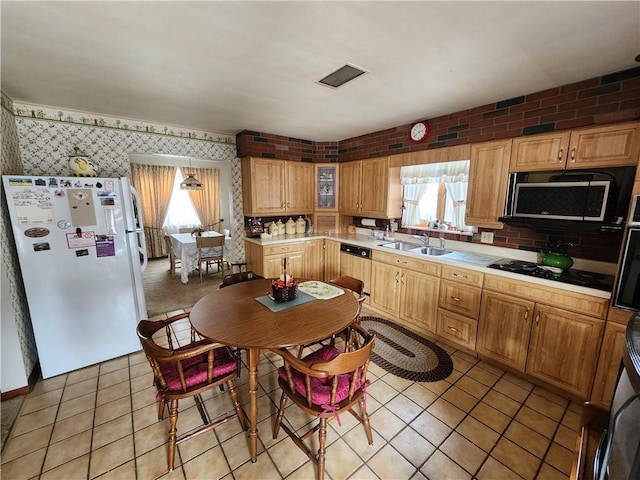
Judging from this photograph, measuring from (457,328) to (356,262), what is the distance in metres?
1.45

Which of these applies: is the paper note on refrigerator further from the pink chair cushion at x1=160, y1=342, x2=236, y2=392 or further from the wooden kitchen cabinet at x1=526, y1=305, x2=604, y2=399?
the wooden kitchen cabinet at x1=526, y1=305, x2=604, y2=399

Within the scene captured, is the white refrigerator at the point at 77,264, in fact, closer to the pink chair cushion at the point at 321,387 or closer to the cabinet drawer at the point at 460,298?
the pink chair cushion at the point at 321,387

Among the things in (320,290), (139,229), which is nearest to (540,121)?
(320,290)

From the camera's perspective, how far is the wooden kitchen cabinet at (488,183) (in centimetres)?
250

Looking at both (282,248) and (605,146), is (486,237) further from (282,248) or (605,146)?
(282,248)

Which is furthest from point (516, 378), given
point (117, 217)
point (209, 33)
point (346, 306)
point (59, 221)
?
point (59, 221)

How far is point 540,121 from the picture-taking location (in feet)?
7.68

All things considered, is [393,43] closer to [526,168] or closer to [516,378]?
[526,168]

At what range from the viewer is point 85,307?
238 centimetres

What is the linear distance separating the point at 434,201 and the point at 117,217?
11.4 feet

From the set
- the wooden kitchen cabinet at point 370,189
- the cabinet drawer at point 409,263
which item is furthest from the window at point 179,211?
the cabinet drawer at point 409,263

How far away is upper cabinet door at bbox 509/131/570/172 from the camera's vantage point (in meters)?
2.15

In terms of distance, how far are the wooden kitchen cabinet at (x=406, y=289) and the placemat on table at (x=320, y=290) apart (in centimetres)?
114

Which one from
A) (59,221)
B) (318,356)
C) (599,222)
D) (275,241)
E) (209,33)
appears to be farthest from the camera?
(275,241)
